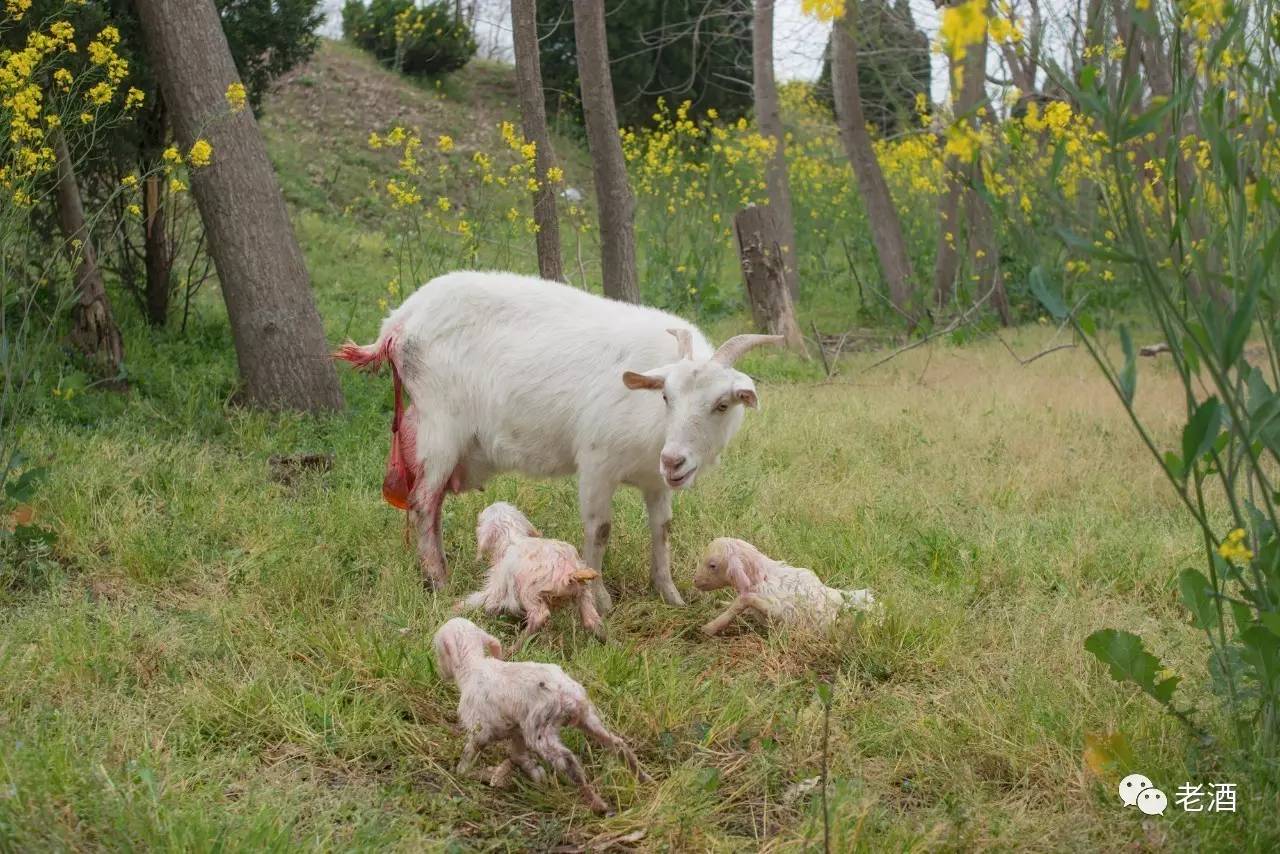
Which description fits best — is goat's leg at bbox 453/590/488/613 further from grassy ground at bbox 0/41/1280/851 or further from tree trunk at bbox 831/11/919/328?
tree trunk at bbox 831/11/919/328

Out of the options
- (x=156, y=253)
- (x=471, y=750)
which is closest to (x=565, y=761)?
(x=471, y=750)

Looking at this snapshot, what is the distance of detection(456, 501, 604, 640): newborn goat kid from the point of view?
4.02m

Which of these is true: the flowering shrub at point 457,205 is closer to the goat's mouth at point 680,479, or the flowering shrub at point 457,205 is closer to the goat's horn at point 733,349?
the goat's horn at point 733,349

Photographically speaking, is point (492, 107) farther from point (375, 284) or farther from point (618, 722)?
point (618, 722)

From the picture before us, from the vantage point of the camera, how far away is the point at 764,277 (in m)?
10.4

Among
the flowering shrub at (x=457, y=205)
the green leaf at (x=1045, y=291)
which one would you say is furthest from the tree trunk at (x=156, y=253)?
the green leaf at (x=1045, y=291)

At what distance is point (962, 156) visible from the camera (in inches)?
91.0

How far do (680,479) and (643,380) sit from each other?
0.39m

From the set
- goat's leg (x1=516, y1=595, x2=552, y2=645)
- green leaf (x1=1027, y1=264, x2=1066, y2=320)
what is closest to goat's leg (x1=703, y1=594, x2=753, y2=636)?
goat's leg (x1=516, y1=595, x2=552, y2=645)

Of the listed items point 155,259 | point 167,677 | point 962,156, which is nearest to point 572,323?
point 167,677

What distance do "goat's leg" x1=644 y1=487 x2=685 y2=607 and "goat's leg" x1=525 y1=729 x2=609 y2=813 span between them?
5.51 ft

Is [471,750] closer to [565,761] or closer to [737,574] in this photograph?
[565,761]

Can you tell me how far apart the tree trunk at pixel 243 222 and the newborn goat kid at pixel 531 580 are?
2.84m

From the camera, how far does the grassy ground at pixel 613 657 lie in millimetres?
2988
